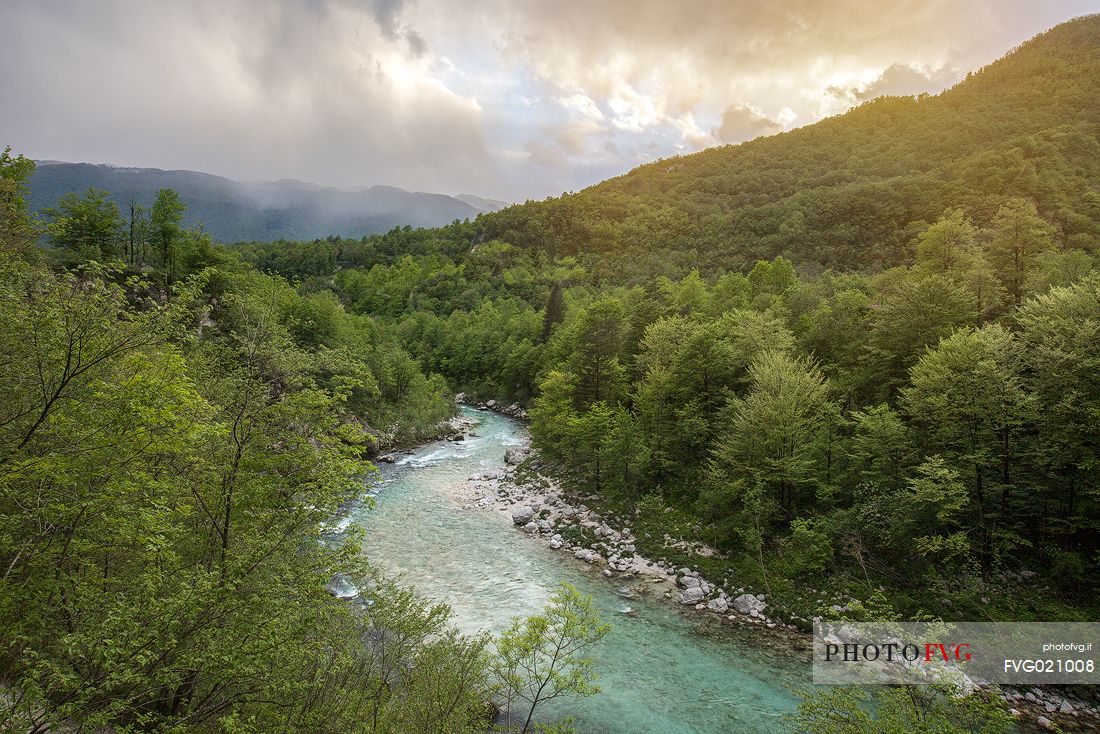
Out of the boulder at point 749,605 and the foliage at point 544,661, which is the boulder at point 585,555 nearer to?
the foliage at point 544,661

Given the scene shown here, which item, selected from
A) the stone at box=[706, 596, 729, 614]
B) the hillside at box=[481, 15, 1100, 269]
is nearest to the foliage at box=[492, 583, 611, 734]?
the stone at box=[706, 596, 729, 614]

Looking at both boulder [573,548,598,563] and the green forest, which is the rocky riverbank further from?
the green forest

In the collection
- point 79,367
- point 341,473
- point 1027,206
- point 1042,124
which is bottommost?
point 341,473

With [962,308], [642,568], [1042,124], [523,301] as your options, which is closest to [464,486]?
[642,568]

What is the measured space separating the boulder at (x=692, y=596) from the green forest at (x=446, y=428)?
2.26m

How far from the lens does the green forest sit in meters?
6.83

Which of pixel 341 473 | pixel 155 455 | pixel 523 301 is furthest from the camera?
pixel 523 301

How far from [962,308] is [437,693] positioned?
29971mm

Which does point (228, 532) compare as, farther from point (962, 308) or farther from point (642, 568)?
point (962, 308)

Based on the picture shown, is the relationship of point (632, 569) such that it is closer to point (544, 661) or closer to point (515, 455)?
point (544, 661)

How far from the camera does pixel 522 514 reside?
28.5m

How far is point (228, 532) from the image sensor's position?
873cm

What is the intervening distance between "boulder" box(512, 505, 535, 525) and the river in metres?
0.62

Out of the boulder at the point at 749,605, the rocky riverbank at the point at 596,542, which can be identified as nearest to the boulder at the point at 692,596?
the rocky riverbank at the point at 596,542
